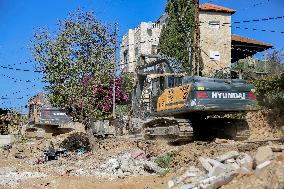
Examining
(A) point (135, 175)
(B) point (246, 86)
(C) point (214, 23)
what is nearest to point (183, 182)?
(A) point (135, 175)

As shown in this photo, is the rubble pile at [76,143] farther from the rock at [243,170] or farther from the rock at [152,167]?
the rock at [243,170]

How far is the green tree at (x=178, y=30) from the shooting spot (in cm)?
3766

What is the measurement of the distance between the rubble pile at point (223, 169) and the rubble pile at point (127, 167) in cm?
258

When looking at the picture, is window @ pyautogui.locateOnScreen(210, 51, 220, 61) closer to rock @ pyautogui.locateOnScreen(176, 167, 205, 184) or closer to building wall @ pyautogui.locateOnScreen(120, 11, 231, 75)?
building wall @ pyautogui.locateOnScreen(120, 11, 231, 75)

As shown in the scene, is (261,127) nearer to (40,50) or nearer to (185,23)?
(40,50)

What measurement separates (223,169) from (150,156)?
6792mm

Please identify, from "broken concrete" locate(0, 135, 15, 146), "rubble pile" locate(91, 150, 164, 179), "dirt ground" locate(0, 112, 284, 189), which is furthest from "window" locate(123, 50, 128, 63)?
"rubble pile" locate(91, 150, 164, 179)

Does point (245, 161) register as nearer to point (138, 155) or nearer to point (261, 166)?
point (261, 166)

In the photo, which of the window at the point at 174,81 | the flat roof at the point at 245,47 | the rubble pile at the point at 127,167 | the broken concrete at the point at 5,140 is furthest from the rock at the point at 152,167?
the flat roof at the point at 245,47

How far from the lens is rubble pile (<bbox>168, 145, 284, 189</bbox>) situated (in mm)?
10695

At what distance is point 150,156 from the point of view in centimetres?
1778

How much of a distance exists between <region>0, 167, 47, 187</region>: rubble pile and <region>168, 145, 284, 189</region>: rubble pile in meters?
5.65

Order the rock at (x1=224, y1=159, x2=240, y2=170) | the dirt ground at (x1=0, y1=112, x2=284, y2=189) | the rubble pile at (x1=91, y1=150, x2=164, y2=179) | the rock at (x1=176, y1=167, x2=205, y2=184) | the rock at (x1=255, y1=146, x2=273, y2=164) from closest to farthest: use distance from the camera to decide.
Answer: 1. the dirt ground at (x1=0, y1=112, x2=284, y2=189)
2. the rock at (x1=255, y1=146, x2=273, y2=164)
3. the rock at (x1=224, y1=159, x2=240, y2=170)
4. the rock at (x1=176, y1=167, x2=205, y2=184)
5. the rubble pile at (x1=91, y1=150, x2=164, y2=179)

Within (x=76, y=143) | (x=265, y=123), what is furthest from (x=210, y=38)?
(x=76, y=143)
